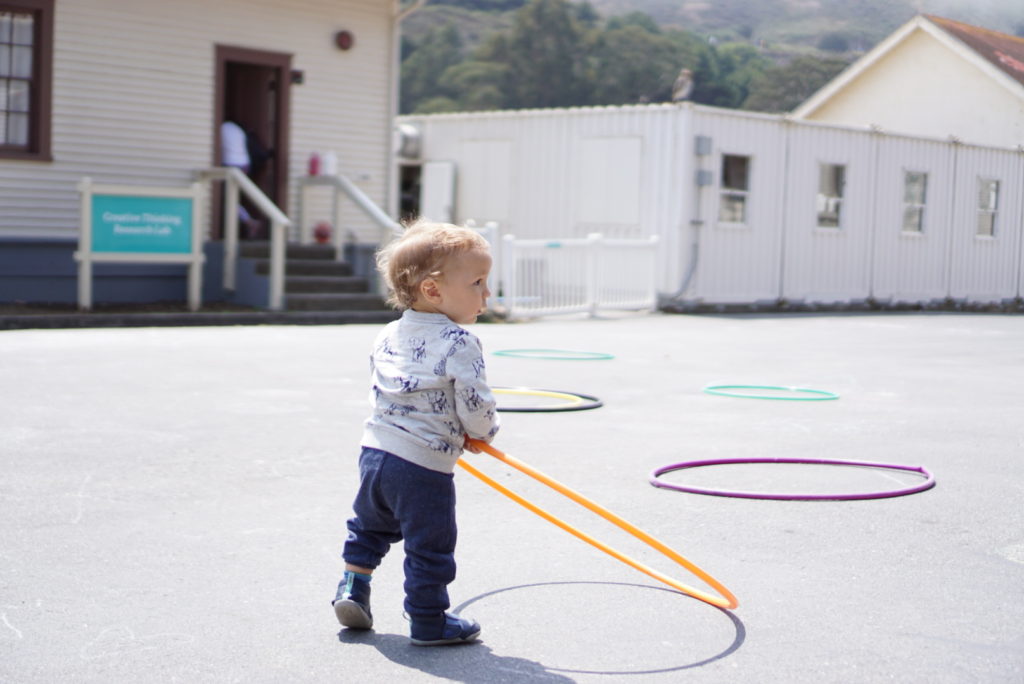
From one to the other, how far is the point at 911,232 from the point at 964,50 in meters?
9.41

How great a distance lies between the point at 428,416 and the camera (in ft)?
13.1

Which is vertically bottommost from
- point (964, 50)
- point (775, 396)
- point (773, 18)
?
point (775, 396)

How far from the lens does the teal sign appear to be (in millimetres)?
16406

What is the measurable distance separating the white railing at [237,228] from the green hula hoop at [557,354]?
4926 millimetres

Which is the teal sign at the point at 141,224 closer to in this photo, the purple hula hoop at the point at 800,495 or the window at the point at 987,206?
the purple hula hoop at the point at 800,495

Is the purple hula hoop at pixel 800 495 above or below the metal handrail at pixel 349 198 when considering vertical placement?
below

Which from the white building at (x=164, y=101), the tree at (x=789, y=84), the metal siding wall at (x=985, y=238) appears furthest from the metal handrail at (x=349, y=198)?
the tree at (x=789, y=84)

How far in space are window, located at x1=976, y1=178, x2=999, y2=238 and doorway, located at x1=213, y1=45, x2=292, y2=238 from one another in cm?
Answer: 1568

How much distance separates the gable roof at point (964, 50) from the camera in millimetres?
33000

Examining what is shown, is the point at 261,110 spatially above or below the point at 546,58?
below

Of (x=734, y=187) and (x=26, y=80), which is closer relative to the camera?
(x=26, y=80)

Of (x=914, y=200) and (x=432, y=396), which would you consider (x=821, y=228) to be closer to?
(x=914, y=200)

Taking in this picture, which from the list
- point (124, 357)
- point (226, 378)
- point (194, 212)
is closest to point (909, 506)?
point (226, 378)

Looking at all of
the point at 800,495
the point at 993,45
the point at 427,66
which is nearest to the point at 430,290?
the point at 800,495
